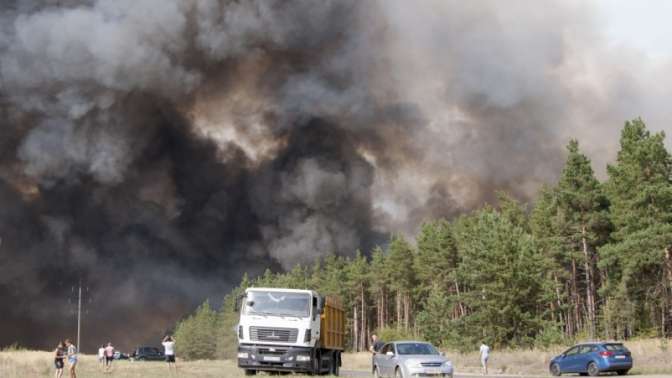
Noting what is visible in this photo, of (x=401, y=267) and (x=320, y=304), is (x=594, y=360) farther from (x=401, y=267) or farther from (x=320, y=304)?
(x=401, y=267)

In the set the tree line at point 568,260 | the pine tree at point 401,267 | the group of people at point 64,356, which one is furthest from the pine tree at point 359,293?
the group of people at point 64,356

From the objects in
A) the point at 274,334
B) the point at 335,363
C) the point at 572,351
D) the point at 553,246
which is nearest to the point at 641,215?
the point at 553,246

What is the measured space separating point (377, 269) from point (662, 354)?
75757 millimetres

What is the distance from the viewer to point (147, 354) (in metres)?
80.9

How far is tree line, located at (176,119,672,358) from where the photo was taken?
6078 centimetres

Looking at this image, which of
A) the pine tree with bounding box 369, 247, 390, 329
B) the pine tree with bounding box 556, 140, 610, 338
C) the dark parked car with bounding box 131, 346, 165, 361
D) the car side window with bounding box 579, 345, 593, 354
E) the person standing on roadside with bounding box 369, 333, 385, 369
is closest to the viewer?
the person standing on roadside with bounding box 369, 333, 385, 369

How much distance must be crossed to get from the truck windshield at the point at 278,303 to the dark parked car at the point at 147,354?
53022 millimetres

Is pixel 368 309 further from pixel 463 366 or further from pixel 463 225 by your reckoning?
pixel 463 366

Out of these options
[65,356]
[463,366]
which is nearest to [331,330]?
[65,356]

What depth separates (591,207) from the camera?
74.4 m

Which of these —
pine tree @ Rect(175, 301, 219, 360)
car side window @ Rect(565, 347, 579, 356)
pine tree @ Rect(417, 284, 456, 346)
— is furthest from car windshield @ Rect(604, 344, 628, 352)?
pine tree @ Rect(175, 301, 219, 360)

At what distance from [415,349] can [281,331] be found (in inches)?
222

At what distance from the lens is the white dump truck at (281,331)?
1200 inches

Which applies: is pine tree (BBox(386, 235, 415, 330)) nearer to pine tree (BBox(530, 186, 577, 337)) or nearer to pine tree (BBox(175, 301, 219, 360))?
pine tree (BBox(530, 186, 577, 337))
